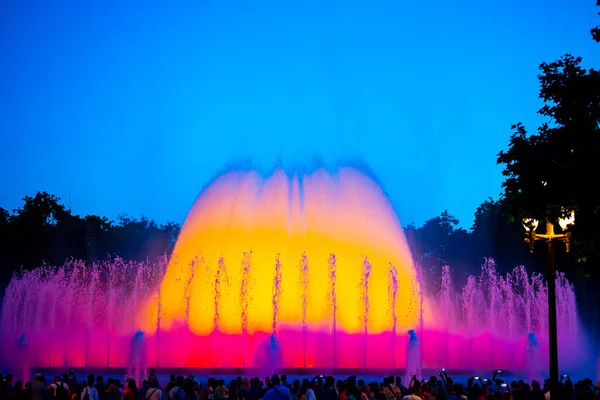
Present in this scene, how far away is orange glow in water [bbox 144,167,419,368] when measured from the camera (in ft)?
157

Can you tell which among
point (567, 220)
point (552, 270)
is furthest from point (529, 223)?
point (552, 270)

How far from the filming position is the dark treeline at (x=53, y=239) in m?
73.5

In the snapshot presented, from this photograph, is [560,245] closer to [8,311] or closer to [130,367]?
[130,367]

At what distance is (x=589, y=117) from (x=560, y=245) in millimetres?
44073

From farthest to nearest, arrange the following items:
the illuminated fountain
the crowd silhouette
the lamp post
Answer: the illuminated fountain, the crowd silhouette, the lamp post

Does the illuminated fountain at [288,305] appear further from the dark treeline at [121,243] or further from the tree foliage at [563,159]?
the tree foliage at [563,159]

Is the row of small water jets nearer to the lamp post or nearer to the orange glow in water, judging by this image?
the orange glow in water

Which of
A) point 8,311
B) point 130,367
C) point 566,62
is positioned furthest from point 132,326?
point 566,62

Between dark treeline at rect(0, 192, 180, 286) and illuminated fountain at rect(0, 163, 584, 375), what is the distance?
32.3 ft

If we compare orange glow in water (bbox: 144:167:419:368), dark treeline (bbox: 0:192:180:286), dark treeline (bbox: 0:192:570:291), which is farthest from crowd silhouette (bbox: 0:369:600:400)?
dark treeline (bbox: 0:192:180:286)

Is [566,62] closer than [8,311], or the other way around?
[566,62]

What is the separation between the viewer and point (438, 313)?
5566cm

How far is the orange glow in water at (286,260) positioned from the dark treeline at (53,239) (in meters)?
22.4

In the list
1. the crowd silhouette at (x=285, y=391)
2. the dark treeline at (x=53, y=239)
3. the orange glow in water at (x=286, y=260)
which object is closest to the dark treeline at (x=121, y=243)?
the dark treeline at (x=53, y=239)
